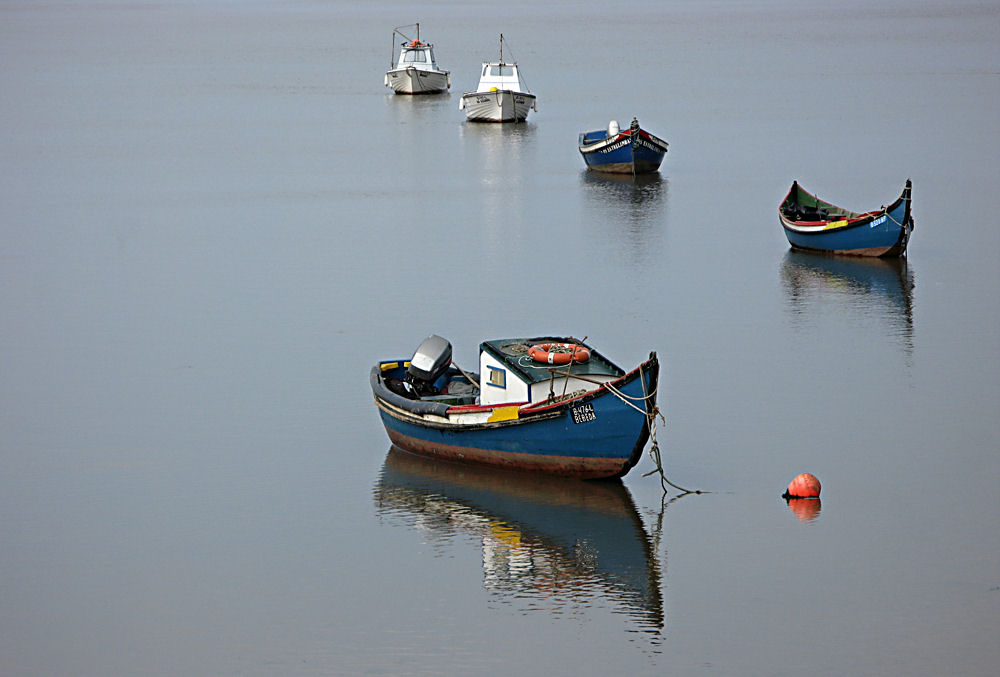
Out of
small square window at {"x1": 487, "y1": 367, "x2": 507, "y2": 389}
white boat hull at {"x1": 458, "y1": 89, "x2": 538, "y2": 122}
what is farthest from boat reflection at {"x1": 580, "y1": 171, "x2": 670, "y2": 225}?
small square window at {"x1": 487, "y1": 367, "x2": 507, "y2": 389}

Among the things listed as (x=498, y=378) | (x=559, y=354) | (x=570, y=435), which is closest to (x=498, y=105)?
(x=498, y=378)

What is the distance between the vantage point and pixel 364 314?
2612cm

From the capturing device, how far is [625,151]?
4291 cm

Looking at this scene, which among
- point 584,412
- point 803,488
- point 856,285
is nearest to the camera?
point 584,412

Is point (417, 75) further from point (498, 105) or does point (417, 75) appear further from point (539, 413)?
point (539, 413)

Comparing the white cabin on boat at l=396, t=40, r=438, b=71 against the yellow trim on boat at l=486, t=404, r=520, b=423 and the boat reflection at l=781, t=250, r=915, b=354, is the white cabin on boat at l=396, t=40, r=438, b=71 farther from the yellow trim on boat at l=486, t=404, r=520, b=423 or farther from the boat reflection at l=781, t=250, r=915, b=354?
the yellow trim on boat at l=486, t=404, r=520, b=423

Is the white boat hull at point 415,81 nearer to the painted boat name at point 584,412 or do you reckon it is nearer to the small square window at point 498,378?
the small square window at point 498,378

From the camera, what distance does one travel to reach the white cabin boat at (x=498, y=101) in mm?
57594

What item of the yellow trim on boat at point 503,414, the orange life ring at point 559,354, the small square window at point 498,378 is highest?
the orange life ring at point 559,354

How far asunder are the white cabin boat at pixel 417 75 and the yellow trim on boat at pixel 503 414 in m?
56.9

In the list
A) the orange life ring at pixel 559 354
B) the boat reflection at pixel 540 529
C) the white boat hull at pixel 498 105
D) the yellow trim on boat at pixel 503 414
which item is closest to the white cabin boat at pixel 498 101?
the white boat hull at pixel 498 105

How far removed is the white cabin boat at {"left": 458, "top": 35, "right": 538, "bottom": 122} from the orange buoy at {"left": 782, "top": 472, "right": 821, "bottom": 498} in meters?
41.7

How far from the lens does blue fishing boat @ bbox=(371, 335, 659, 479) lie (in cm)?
1656

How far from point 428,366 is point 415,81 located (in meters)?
55.7
